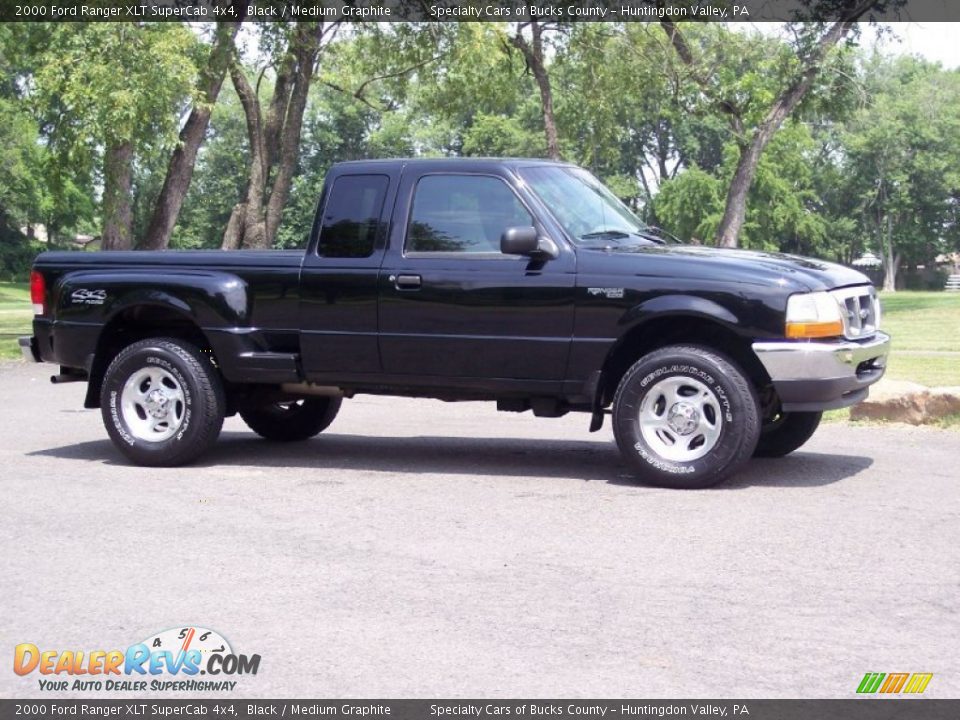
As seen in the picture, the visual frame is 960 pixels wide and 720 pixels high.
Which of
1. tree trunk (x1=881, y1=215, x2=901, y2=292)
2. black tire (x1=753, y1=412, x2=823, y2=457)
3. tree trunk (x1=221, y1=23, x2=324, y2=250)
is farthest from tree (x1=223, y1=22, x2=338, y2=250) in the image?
tree trunk (x1=881, y1=215, x2=901, y2=292)

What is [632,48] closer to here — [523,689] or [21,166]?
[523,689]

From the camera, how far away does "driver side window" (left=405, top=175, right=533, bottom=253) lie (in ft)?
29.5

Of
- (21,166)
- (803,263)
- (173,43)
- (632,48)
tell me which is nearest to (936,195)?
(21,166)

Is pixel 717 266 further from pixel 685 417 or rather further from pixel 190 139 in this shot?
pixel 190 139

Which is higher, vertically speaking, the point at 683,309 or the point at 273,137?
the point at 273,137

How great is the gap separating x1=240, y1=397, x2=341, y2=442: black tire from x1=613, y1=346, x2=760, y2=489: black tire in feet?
10.1

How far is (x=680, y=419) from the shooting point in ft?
27.6

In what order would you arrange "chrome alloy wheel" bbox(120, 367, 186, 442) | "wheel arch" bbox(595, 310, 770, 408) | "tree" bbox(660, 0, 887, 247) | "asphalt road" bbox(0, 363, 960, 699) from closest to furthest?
"asphalt road" bbox(0, 363, 960, 699) < "wheel arch" bbox(595, 310, 770, 408) < "chrome alloy wheel" bbox(120, 367, 186, 442) < "tree" bbox(660, 0, 887, 247)

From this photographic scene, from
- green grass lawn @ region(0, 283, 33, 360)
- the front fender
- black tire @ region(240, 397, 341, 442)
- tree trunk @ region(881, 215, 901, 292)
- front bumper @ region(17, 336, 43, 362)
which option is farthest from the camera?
tree trunk @ region(881, 215, 901, 292)

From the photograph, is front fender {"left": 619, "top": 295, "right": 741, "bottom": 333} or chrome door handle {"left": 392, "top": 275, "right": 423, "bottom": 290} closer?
front fender {"left": 619, "top": 295, "right": 741, "bottom": 333}

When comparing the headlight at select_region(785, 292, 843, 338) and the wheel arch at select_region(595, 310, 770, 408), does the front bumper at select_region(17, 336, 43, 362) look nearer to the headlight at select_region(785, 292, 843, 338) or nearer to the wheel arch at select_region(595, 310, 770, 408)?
the wheel arch at select_region(595, 310, 770, 408)

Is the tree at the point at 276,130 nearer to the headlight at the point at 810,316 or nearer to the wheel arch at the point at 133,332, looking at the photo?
the wheel arch at the point at 133,332

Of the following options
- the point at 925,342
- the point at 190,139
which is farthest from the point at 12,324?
the point at 925,342

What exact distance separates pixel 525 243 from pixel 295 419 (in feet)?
10.4
